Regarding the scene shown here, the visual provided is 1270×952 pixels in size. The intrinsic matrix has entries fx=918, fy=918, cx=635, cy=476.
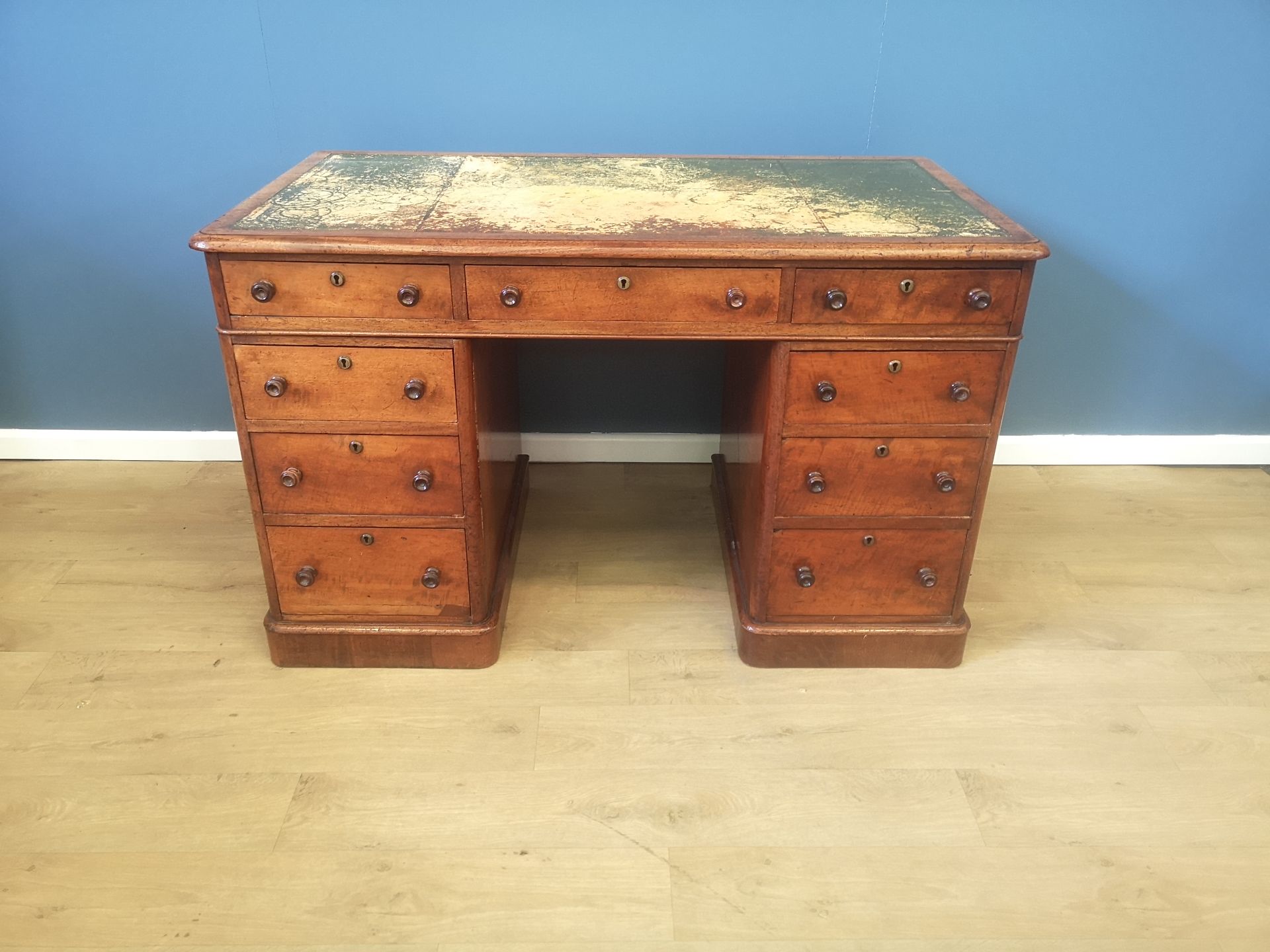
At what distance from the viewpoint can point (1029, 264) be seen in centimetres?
143

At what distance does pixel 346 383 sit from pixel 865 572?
977 mm

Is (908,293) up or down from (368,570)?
up

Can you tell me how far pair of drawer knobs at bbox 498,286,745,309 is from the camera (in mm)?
1423

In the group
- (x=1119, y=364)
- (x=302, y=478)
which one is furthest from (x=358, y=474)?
(x=1119, y=364)

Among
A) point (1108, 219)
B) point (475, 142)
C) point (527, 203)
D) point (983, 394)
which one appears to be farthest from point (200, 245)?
point (1108, 219)

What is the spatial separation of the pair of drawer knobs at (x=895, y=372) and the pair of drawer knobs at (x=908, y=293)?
0.13 metres

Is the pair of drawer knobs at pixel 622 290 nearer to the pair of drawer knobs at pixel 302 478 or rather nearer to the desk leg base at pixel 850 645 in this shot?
the pair of drawer knobs at pixel 302 478

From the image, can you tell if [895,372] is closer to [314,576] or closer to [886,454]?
[886,454]

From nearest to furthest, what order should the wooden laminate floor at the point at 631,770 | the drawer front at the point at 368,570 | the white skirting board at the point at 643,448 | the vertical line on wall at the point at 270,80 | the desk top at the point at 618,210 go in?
1. the wooden laminate floor at the point at 631,770
2. the desk top at the point at 618,210
3. the drawer front at the point at 368,570
4. the vertical line on wall at the point at 270,80
5. the white skirting board at the point at 643,448

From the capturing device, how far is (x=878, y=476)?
1603mm

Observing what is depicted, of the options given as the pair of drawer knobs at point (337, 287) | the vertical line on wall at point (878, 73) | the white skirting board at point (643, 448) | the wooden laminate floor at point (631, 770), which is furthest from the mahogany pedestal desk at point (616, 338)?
the white skirting board at point (643, 448)

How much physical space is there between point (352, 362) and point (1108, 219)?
179 centimetres

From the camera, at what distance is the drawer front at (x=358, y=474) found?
5.11 ft

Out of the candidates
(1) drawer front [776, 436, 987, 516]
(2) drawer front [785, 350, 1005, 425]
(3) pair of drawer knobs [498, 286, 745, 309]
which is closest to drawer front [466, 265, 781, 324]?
(3) pair of drawer knobs [498, 286, 745, 309]
